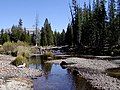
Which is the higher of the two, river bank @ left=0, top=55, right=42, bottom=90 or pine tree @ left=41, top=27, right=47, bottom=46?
pine tree @ left=41, top=27, right=47, bottom=46

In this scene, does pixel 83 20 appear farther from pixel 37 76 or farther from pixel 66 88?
pixel 66 88

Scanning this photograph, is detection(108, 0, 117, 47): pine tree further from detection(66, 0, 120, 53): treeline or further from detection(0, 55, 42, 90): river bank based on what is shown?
detection(0, 55, 42, 90): river bank

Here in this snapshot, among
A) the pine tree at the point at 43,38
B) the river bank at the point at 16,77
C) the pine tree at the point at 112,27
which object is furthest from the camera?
the pine tree at the point at 43,38

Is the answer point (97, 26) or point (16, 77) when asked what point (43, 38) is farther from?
point (16, 77)

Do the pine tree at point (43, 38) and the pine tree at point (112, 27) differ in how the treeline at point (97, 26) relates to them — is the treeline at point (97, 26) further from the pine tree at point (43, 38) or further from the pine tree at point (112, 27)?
the pine tree at point (43, 38)

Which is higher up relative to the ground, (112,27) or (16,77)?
(112,27)

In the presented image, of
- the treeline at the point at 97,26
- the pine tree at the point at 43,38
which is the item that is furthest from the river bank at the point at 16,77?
the pine tree at the point at 43,38

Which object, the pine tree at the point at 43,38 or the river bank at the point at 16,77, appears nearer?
the river bank at the point at 16,77

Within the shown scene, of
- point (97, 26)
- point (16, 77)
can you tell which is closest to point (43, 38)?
point (97, 26)

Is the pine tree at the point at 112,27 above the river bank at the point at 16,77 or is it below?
above

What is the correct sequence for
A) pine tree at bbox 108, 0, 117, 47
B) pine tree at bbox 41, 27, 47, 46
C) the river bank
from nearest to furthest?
the river bank < pine tree at bbox 108, 0, 117, 47 < pine tree at bbox 41, 27, 47, 46

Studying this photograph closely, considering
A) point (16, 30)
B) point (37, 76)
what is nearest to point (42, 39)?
point (16, 30)

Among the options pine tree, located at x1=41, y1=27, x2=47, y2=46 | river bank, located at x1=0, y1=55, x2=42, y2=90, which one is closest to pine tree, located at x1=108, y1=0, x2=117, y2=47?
pine tree, located at x1=41, y1=27, x2=47, y2=46

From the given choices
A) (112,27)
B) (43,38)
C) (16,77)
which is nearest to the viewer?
(16,77)
